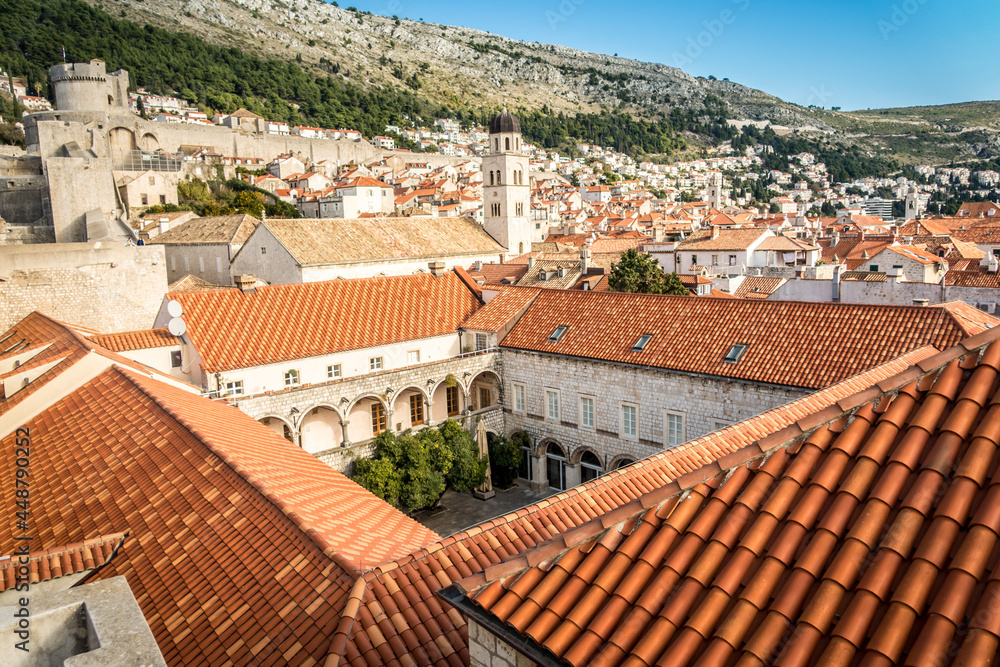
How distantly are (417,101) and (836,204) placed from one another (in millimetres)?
104555

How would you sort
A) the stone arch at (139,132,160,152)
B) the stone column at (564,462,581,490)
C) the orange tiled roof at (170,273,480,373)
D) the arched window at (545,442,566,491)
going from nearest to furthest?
the orange tiled roof at (170,273,480,373) < the stone column at (564,462,581,490) < the arched window at (545,442,566,491) < the stone arch at (139,132,160,152)

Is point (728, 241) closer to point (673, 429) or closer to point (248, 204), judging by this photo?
point (673, 429)

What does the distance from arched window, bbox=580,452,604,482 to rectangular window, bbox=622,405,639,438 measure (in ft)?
6.74

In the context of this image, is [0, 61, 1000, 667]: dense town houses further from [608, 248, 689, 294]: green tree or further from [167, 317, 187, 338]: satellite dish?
[608, 248, 689, 294]: green tree

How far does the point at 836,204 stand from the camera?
15025cm

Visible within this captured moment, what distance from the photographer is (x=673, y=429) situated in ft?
69.6

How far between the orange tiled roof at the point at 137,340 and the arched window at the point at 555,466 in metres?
14.0

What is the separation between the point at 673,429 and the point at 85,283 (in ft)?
79.3

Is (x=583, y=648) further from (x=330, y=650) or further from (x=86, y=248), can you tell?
(x=86, y=248)

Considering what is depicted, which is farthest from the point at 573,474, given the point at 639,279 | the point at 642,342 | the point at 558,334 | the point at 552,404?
the point at 639,279

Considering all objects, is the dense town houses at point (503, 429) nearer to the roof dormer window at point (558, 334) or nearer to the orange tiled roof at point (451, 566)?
the orange tiled roof at point (451, 566)

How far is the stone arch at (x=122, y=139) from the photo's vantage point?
2489 inches

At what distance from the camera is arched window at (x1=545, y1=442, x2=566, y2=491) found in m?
25.0

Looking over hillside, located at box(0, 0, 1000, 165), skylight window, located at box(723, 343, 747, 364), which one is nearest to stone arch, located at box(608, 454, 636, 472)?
skylight window, located at box(723, 343, 747, 364)
